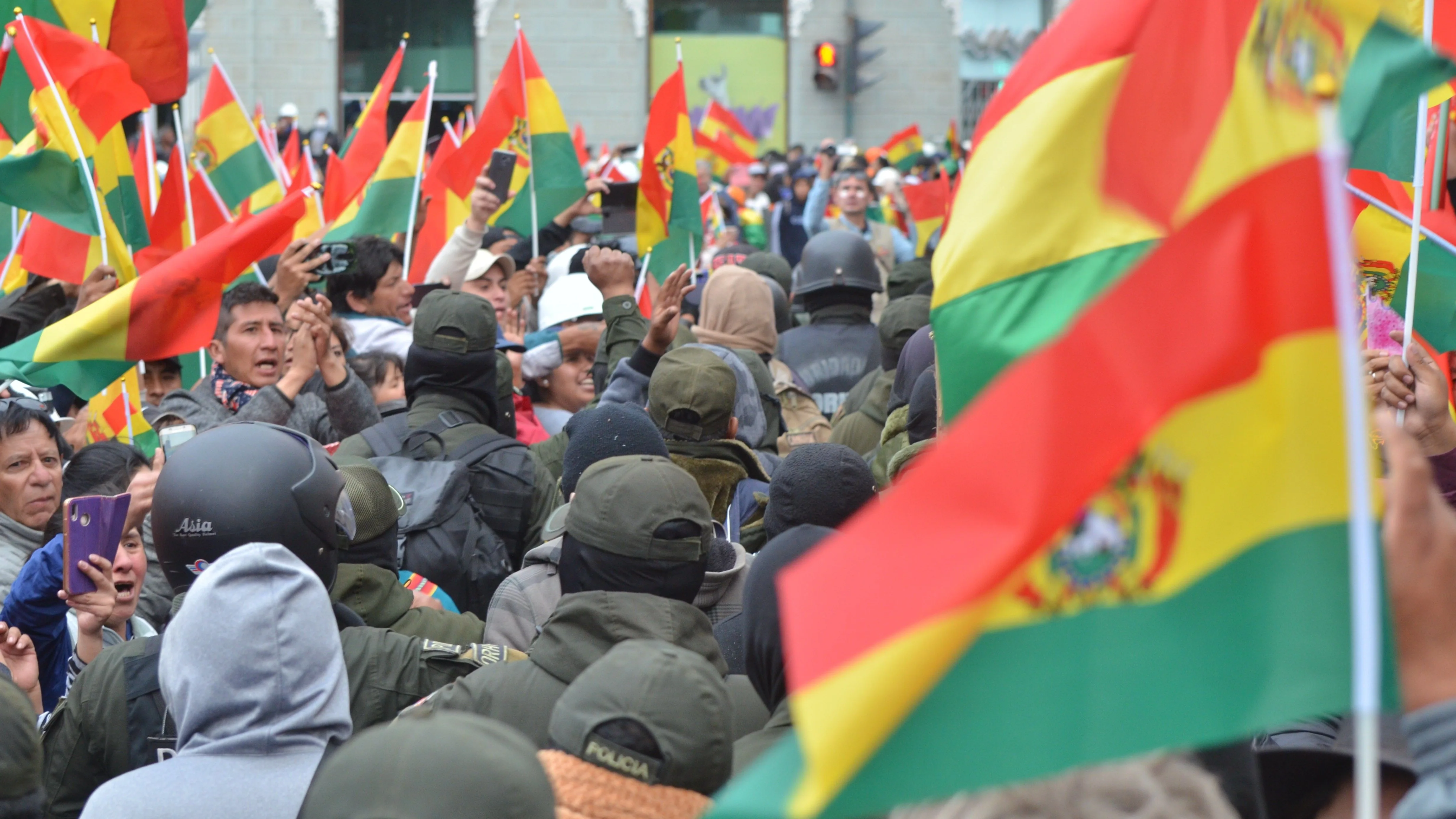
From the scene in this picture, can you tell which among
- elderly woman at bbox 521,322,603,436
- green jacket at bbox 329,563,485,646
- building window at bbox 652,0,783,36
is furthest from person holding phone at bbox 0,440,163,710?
building window at bbox 652,0,783,36

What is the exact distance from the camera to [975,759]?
5.55 ft

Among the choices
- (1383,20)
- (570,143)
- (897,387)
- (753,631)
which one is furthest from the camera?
(570,143)

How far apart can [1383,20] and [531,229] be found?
21.4 ft

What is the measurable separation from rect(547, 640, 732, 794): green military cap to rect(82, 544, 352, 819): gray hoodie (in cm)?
56

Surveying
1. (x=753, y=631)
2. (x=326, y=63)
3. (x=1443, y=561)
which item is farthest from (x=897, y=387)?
(x=326, y=63)

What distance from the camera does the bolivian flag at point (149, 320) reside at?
5.18 metres

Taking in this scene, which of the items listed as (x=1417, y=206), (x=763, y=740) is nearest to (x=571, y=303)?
(x=1417, y=206)

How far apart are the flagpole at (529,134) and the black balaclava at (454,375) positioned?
9.27ft

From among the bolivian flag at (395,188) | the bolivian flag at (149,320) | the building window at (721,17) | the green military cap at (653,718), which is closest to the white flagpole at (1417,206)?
the green military cap at (653,718)

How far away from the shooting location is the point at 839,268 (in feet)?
23.4

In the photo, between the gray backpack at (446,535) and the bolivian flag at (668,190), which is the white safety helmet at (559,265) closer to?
the bolivian flag at (668,190)

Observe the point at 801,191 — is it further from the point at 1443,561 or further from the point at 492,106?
the point at 1443,561

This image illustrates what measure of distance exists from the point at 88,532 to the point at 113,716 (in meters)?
0.60

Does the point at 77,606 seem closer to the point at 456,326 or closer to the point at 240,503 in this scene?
the point at 240,503
